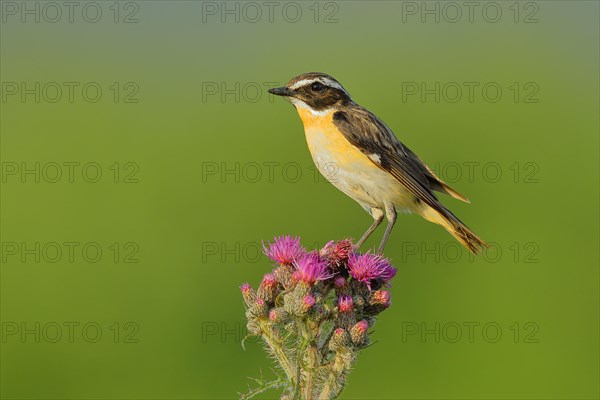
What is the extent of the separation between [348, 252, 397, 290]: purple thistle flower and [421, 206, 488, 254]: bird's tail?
74.3 inches

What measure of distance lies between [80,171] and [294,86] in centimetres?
534

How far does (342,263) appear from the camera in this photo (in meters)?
5.04

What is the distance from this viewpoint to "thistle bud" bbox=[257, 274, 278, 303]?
4750mm

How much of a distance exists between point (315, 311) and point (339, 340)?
221 mm

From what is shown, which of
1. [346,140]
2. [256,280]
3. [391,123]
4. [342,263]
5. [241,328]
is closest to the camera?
[342,263]

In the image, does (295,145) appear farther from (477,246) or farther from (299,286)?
(299,286)

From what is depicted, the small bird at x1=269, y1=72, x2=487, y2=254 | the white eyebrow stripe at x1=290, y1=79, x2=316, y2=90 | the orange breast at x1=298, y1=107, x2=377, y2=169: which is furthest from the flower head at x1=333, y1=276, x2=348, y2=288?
the white eyebrow stripe at x1=290, y1=79, x2=316, y2=90

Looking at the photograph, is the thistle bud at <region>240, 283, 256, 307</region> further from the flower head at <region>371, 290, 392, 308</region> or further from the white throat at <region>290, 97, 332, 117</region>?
the white throat at <region>290, 97, 332, 117</region>

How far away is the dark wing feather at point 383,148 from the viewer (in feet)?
22.2

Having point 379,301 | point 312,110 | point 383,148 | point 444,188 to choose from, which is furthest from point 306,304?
point 444,188

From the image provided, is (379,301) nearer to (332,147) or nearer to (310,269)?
(310,269)

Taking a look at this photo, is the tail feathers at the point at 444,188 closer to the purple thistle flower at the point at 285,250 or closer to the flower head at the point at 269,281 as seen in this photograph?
the purple thistle flower at the point at 285,250

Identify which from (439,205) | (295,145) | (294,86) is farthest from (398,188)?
(295,145)

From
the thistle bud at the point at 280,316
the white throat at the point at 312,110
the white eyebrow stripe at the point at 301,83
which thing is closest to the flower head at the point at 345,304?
the thistle bud at the point at 280,316
